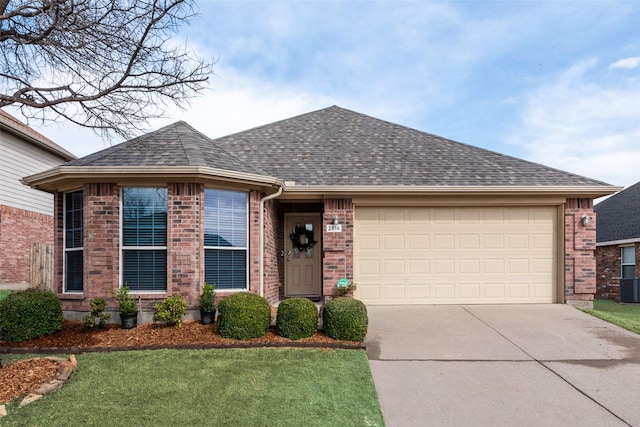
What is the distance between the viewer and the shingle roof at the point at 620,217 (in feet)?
45.4

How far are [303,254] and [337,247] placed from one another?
5.51ft

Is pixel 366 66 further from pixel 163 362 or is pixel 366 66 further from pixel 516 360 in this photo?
pixel 163 362

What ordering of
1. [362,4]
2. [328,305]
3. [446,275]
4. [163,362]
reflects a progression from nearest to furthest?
[163,362], [328,305], [362,4], [446,275]

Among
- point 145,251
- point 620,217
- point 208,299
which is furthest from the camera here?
point 620,217

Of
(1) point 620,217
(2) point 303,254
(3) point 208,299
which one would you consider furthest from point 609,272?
(3) point 208,299

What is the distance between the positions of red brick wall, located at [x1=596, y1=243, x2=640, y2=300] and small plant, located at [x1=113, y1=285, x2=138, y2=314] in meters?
14.5

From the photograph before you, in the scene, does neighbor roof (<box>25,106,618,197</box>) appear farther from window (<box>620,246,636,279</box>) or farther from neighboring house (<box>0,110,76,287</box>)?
window (<box>620,246,636,279</box>)

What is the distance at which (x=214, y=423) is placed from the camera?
3.79 meters

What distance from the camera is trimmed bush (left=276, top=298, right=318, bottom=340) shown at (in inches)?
Answer: 245

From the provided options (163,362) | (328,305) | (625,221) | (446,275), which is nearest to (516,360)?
(328,305)

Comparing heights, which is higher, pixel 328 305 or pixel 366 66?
pixel 366 66

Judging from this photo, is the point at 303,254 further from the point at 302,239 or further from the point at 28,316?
the point at 28,316

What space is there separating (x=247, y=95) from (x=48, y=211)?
974 centimetres

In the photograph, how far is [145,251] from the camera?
23.6ft
